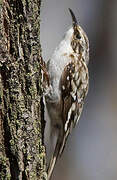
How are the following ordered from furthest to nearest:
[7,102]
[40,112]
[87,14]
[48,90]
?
1. [87,14]
2. [48,90]
3. [40,112]
4. [7,102]

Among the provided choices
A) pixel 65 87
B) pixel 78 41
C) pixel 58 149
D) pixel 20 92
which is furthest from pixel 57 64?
pixel 20 92

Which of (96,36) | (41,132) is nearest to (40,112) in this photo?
(41,132)

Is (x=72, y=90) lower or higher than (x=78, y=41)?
lower

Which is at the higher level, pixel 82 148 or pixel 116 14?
pixel 116 14

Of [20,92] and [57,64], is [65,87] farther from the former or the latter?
[20,92]

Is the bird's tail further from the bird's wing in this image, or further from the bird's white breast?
the bird's white breast

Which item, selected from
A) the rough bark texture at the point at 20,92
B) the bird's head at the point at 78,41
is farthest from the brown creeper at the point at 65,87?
the rough bark texture at the point at 20,92

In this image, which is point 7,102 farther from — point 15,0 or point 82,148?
point 82,148
